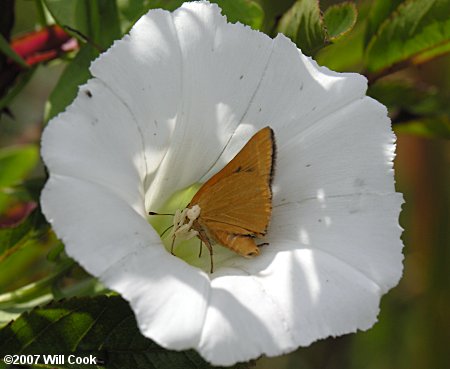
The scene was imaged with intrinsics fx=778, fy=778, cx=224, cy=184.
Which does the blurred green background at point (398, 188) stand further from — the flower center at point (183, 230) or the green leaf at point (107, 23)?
the flower center at point (183, 230)

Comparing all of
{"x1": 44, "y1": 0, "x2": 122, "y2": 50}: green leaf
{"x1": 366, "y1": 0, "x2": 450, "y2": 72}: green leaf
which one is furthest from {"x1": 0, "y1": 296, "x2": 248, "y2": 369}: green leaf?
{"x1": 366, "y1": 0, "x2": 450, "y2": 72}: green leaf

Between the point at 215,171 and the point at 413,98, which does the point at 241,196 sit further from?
the point at 413,98

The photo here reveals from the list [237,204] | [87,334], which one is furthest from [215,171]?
[87,334]

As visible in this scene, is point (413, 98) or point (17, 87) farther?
point (413, 98)

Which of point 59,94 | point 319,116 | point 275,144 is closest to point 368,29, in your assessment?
point 319,116

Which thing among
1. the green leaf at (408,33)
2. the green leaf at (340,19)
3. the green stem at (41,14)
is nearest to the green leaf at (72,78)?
the green stem at (41,14)

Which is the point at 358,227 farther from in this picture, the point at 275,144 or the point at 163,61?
the point at 163,61
